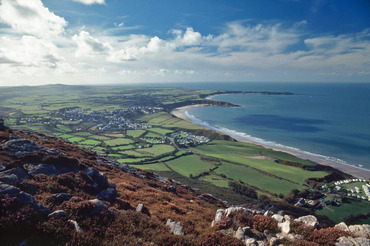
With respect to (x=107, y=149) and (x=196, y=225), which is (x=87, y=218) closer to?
(x=196, y=225)

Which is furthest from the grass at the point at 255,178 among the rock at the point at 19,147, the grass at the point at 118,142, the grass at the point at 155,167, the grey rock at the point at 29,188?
the grey rock at the point at 29,188

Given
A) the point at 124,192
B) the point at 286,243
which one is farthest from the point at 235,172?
the point at 286,243

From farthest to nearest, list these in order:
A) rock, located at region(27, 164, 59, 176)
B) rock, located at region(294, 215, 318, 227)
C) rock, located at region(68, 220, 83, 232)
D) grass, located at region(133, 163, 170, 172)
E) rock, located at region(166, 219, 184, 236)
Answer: grass, located at region(133, 163, 170, 172)
rock, located at region(27, 164, 59, 176)
rock, located at region(294, 215, 318, 227)
rock, located at region(166, 219, 184, 236)
rock, located at region(68, 220, 83, 232)

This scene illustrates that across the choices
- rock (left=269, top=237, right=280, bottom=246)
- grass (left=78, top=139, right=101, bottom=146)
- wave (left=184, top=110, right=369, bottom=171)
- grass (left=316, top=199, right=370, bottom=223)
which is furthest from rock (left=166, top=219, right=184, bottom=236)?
grass (left=78, top=139, right=101, bottom=146)

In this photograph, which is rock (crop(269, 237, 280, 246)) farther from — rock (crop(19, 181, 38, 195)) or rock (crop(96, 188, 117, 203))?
rock (crop(19, 181, 38, 195))

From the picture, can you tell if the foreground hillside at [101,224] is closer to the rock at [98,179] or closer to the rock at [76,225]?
the rock at [76,225]

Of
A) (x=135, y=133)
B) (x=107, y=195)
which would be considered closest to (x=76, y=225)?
(x=107, y=195)
